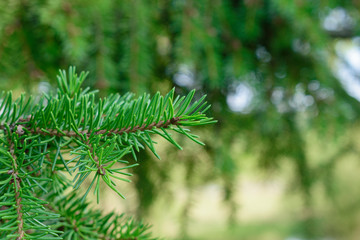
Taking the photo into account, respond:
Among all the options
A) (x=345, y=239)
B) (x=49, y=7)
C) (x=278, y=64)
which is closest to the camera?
(x=49, y=7)

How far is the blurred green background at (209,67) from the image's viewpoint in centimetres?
44

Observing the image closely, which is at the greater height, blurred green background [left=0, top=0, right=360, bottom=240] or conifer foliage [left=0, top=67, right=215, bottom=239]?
blurred green background [left=0, top=0, right=360, bottom=240]

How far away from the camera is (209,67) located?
51cm

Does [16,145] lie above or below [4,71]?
below

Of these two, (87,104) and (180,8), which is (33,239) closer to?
(87,104)

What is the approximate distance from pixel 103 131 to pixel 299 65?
50 cm

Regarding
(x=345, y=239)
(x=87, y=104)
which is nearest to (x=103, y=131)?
(x=87, y=104)

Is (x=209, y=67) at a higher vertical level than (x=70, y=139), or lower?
higher

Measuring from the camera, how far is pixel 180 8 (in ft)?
1.67

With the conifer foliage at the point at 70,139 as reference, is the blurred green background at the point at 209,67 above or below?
above

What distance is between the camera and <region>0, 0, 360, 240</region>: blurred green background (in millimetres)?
445

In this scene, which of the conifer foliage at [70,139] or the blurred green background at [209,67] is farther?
the blurred green background at [209,67]

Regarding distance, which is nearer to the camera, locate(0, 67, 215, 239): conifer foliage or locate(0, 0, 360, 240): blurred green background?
locate(0, 67, 215, 239): conifer foliage

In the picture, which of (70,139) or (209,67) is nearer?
(70,139)
